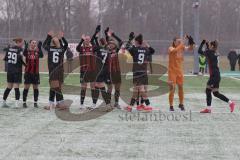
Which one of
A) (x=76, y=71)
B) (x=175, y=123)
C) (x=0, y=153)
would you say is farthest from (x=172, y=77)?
(x=76, y=71)

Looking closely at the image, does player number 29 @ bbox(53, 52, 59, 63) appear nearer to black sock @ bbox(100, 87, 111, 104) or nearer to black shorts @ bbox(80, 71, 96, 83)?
black shorts @ bbox(80, 71, 96, 83)

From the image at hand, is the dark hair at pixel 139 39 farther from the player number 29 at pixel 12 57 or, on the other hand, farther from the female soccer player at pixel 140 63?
the player number 29 at pixel 12 57

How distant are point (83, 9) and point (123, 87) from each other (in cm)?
4869

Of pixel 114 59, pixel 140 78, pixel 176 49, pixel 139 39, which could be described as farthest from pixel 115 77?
pixel 176 49

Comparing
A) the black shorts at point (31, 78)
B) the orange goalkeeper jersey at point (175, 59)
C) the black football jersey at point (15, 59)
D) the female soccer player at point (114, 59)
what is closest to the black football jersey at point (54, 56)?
the black shorts at point (31, 78)

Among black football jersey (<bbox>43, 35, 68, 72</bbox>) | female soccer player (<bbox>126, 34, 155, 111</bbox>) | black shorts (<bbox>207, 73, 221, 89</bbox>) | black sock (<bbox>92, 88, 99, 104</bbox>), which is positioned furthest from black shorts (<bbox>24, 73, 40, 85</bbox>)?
black shorts (<bbox>207, 73, 221, 89</bbox>)

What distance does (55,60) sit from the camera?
1380 centimetres

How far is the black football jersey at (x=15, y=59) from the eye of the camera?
14.2 metres

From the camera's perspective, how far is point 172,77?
45.0ft

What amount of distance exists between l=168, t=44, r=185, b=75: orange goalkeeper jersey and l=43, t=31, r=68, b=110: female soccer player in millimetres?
2684

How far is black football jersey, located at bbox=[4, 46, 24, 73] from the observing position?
1423 cm

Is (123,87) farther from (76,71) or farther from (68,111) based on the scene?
(76,71)

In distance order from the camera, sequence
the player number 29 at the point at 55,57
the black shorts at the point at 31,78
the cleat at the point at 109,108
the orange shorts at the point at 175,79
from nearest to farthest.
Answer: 1. the orange shorts at the point at 175,79
2. the player number 29 at the point at 55,57
3. the cleat at the point at 109,108
4. the black shorts at the point at 31,78

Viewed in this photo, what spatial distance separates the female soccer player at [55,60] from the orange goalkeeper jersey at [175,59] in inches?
106
